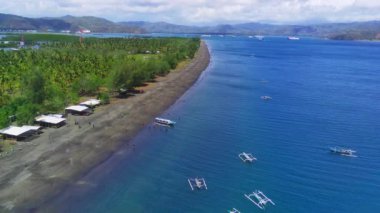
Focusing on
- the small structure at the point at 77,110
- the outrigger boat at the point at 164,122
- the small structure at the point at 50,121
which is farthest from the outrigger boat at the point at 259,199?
the small structure at the point at 77,110

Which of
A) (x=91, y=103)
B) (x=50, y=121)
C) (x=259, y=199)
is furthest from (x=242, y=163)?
(x=91, y=103)

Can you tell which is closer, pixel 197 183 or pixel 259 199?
pixel 259 199

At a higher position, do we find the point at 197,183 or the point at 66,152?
the point at 66,152

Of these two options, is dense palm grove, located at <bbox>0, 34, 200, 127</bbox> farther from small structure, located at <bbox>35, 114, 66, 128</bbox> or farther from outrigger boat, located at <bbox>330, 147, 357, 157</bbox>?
outrigger boat, located at <bbox>330, 147, 357, 157</bbox>

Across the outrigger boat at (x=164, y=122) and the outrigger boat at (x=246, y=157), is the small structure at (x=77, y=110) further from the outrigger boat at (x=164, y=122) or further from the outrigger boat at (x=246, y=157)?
the outrigger boat at (x=246, y=157)

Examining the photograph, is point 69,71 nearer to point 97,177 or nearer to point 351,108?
point 97,177

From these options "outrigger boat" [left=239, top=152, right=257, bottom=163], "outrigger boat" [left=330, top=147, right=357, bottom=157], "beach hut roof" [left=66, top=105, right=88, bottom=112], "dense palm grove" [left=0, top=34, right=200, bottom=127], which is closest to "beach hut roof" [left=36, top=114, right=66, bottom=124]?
"dense palm grove" [left=0, top=34, right=200, bottom=127]

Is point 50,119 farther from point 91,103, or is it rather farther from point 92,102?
point 92,102

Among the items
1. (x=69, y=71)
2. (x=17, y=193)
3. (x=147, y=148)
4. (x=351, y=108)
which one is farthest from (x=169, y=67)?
(x=17, y=193)
